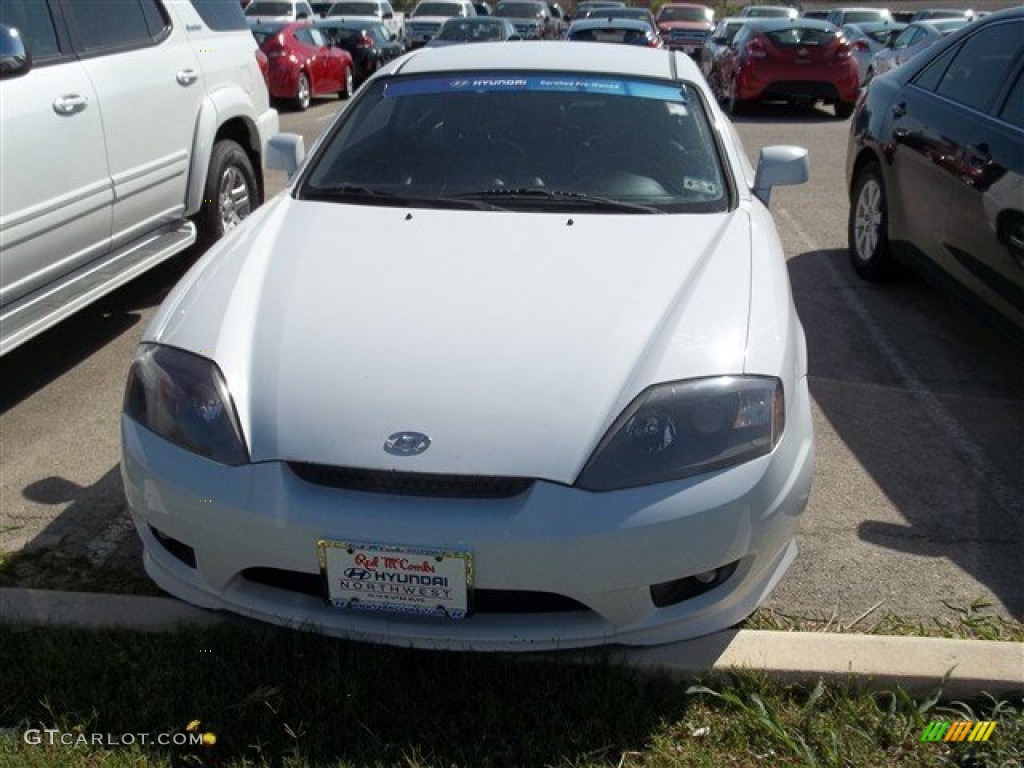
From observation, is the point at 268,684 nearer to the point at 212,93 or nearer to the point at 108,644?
the point at 108,644

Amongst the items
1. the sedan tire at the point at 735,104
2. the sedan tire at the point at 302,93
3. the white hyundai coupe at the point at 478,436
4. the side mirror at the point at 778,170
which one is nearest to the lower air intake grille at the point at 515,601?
the white hyundai coupe at the point at 478,436

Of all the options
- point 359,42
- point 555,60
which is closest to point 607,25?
point 359,42

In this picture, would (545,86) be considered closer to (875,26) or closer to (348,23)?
(348,23)

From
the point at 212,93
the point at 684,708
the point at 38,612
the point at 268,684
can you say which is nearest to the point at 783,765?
the point at 684,708

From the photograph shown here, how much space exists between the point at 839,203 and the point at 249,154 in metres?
4.72

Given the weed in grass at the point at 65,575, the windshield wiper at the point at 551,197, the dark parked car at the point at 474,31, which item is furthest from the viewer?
the dark parked car at the point at 474,31

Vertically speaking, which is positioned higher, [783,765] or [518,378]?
[518,378]

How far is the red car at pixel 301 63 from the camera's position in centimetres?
1566

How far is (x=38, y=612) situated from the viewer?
3.04 m

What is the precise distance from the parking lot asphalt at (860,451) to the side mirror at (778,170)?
3.32 feet

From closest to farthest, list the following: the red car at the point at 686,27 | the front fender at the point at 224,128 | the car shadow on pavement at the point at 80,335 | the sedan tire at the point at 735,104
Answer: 1. the car shadow on pavement at the point at 80,335
2. the front fender at the point at 224,128
3. the sedan tire at the point at 735,104
4. the red car at the point at 686,27

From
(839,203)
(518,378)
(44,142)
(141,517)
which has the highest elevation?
(44,142)

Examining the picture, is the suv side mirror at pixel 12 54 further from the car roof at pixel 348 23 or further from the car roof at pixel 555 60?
the car roof at pixel 348 23

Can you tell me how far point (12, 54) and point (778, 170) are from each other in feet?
9.67
